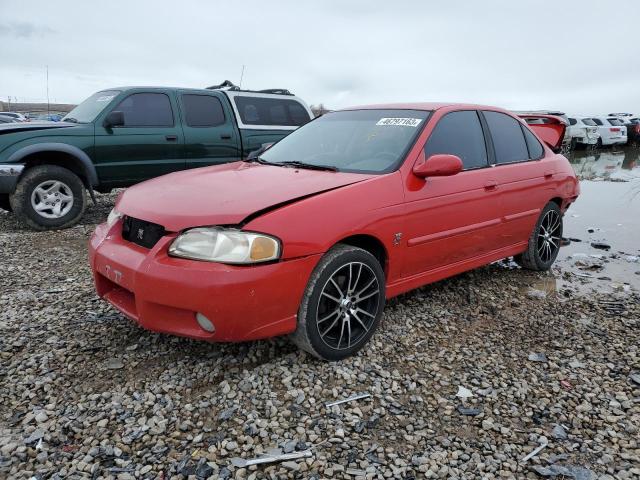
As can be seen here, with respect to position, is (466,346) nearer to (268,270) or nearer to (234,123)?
(268,270)

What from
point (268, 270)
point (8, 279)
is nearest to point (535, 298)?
point (268, 270)

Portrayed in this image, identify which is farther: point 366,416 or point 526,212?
point 526,212

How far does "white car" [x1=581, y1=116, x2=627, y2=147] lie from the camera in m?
22.6

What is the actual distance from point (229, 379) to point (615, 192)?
35.3 ft

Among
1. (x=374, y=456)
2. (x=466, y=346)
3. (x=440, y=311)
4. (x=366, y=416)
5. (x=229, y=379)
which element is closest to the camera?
(x=374, y=456)

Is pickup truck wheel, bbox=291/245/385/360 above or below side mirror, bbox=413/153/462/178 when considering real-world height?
below

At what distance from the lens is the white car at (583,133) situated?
21750 millimetres

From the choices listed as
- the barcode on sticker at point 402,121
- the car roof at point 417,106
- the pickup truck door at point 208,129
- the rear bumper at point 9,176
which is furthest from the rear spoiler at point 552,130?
the rear bumper at point 9,176

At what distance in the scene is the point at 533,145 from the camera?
502 centimetres

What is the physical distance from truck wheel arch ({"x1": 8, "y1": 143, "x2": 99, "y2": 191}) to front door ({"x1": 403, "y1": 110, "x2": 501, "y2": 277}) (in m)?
4.75

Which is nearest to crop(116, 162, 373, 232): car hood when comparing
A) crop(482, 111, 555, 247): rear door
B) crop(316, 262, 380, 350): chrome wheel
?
crop(316, 262, 380, 350): chrome wheel

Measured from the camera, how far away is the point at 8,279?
4.55 metres

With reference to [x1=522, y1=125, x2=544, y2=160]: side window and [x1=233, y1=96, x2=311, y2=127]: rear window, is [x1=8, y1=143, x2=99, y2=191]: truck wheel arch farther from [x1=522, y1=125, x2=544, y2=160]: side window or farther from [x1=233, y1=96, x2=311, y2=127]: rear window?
[x1=522, y1=125, x2=544, y2=160]: side window

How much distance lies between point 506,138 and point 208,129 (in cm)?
445
